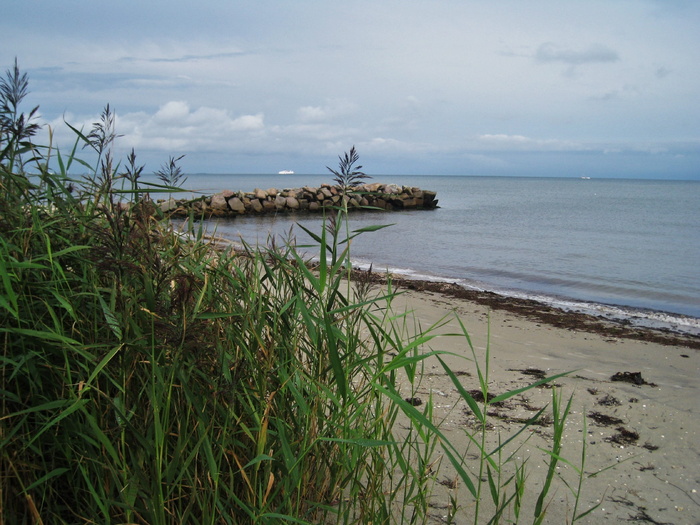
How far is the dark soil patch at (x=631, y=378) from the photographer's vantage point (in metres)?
4.87

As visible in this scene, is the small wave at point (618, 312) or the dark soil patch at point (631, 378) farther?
the small wave at point (618, 312)

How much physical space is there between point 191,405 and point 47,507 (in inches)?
22.2

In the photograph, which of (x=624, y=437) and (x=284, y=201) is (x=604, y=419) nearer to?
(x=624, y=437)

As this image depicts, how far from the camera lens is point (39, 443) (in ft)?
5.57

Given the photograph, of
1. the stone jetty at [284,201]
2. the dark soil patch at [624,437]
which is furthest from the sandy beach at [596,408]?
the stone jetty at [284,201]

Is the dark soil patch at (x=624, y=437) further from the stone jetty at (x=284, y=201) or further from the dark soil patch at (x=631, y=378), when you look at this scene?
the stone jetty at (x=284, y=201)

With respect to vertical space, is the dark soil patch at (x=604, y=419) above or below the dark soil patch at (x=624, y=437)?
above

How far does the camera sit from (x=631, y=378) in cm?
493

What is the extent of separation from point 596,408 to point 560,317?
13.9 feet

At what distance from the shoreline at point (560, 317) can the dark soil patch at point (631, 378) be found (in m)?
2.28

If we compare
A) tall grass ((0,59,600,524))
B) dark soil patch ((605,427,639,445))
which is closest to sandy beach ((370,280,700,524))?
dark soil patch ((605,427,639,445))

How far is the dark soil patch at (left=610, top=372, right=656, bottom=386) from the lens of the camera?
4.87 meters

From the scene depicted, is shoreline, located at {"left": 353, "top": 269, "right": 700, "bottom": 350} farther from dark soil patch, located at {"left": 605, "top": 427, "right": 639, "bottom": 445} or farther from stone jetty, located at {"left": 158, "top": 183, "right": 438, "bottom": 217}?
stone jetty, located at {"left": 158, "top": 183, "right": 438, "bottom": 217}

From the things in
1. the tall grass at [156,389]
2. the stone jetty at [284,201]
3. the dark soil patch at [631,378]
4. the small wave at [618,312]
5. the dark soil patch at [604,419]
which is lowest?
the small wave at [618,312]
